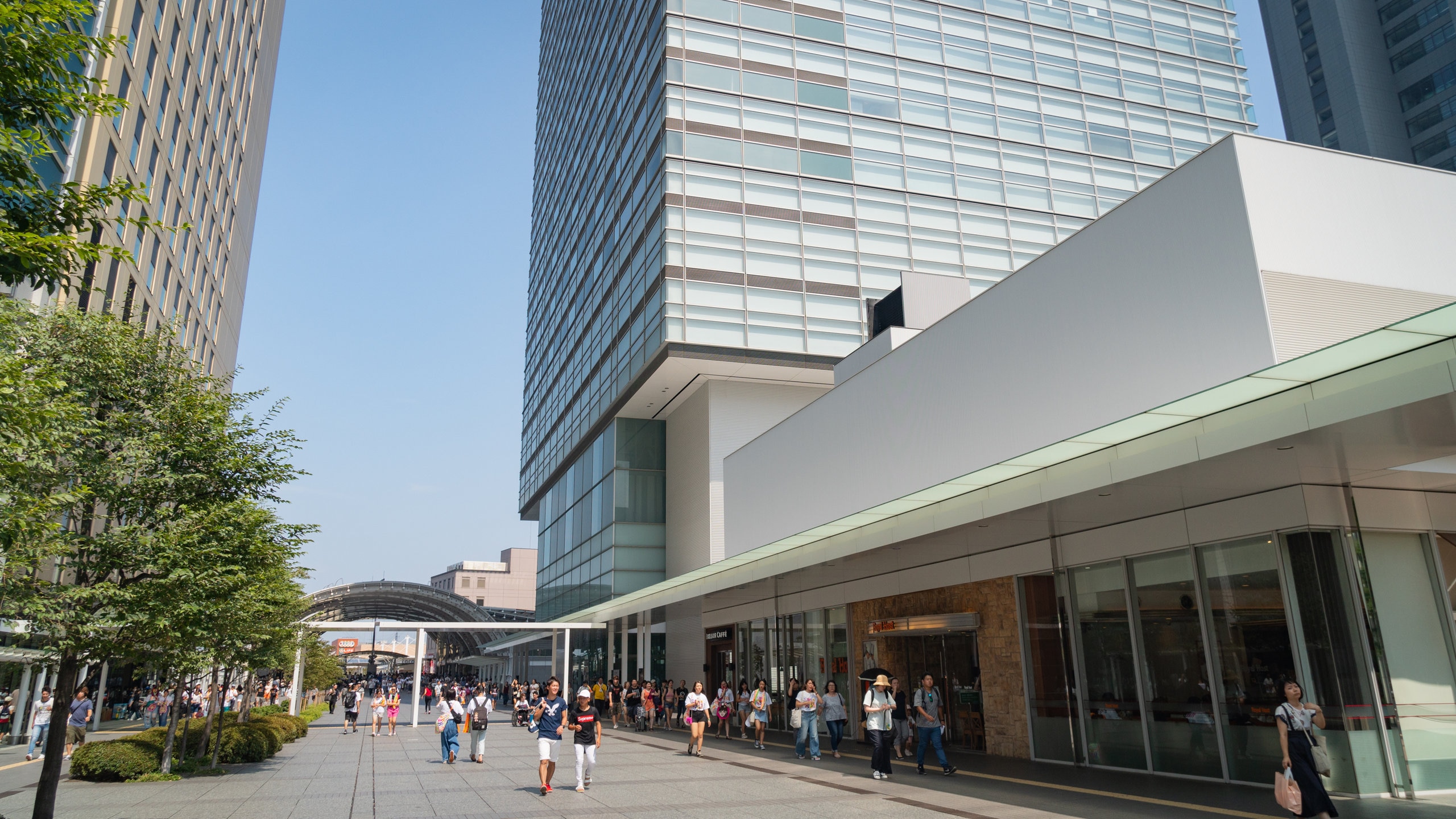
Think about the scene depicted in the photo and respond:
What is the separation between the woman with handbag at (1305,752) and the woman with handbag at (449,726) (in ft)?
47.7

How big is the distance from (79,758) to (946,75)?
115 feet

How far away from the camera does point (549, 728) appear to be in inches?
567

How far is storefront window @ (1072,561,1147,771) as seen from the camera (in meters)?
14.5

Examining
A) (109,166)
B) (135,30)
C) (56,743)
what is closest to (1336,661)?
(56,743)

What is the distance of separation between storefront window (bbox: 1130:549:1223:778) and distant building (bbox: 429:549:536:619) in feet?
470

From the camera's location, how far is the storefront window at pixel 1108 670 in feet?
47.6

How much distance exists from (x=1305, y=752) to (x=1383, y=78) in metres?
96.7

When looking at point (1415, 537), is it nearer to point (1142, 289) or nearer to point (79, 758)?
point (1142, 289)

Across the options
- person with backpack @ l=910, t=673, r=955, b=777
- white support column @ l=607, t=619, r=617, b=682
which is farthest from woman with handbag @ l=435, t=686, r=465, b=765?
white support column @ l=607, t=619, r=617, b=682

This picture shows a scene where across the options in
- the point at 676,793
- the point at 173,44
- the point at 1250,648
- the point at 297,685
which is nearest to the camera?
the point at 1250,648

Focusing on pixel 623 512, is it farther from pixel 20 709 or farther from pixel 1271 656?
pixel 1271 656

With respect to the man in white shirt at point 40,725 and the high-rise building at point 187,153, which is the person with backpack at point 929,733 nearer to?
the high-rise building at point 187,153

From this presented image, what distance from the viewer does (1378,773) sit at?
11.0 metres

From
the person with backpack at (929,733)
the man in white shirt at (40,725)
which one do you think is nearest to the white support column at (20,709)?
the man in white shirt at (40,725)
